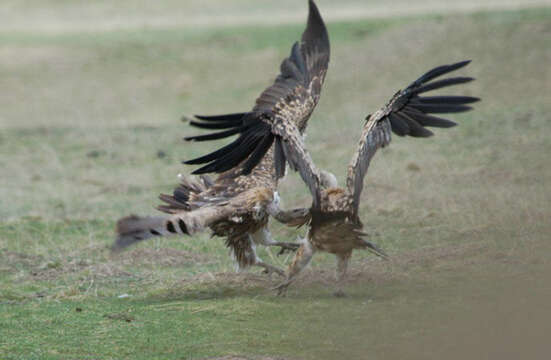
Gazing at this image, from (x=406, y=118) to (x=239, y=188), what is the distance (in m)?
1.42

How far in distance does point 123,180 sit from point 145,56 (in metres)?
10.6

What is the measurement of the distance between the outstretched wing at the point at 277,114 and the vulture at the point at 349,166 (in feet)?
0.03

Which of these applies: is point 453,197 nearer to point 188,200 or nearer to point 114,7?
point 188,200

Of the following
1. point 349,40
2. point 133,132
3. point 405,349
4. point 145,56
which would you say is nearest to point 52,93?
point 145,56

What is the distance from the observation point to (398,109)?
6.81m

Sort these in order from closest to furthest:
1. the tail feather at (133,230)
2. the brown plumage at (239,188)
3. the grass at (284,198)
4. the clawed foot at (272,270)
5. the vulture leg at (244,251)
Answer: the grass at (284,198)
the tail feather at (133,230)
the brown plumage at (239,188)
the vulture leg at (244,251)
the clawed foot at (272,270)

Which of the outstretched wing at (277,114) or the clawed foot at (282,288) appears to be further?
the clawed foot at (282,288)

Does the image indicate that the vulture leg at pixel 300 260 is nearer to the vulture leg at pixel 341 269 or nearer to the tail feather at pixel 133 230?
the vulture leg at pixel 341 269

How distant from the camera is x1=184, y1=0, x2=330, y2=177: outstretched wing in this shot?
6609 millimetres

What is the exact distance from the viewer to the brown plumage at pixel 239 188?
20.8 feet

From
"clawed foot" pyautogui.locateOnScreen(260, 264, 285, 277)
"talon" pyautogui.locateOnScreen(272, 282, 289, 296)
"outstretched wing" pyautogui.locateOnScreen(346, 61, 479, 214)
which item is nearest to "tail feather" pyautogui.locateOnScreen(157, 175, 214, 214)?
"clawed foot" pyautogui.locateOnScreen(260, 264, 285, 277)

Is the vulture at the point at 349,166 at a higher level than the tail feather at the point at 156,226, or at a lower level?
higher

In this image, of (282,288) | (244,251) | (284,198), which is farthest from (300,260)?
(284,198)

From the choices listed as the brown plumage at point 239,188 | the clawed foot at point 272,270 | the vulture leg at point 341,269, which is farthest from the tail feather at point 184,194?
the vulture leg at point 341,269
